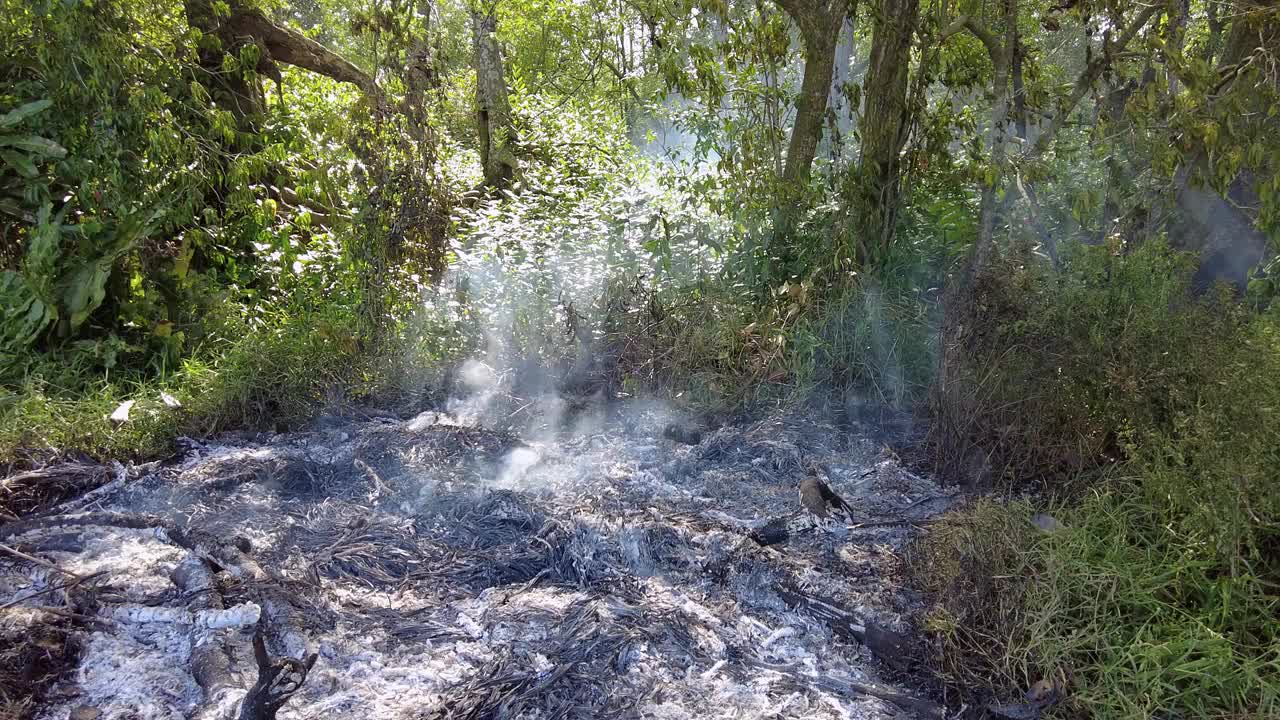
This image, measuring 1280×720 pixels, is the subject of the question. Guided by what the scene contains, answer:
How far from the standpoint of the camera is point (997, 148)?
4.43 metres

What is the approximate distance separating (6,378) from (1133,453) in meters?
5.43

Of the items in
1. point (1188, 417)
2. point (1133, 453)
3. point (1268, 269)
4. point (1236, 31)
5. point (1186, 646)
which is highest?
point (1236, 31)

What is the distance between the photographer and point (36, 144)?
489 centimetres

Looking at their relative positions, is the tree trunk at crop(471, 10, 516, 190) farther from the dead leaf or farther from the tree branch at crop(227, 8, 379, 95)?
the dead leaf

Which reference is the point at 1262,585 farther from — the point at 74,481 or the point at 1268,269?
the point at 74,481

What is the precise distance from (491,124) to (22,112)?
4.00 metres

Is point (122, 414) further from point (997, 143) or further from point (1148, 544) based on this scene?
point (997, 143)

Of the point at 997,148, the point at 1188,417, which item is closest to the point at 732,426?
the point at 997,148

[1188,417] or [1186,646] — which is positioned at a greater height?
[1188,417]

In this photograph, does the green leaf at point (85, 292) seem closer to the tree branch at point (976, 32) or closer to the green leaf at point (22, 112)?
the green leaf at point (22, 112)

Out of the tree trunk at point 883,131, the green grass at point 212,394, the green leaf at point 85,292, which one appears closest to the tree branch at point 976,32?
the tree trunk at point 883,131

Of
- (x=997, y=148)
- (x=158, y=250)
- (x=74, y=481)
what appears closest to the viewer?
(x=74, y=481)

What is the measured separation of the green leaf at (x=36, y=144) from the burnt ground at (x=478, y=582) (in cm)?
204

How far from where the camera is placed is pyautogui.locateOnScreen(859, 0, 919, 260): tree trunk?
16.3ft
